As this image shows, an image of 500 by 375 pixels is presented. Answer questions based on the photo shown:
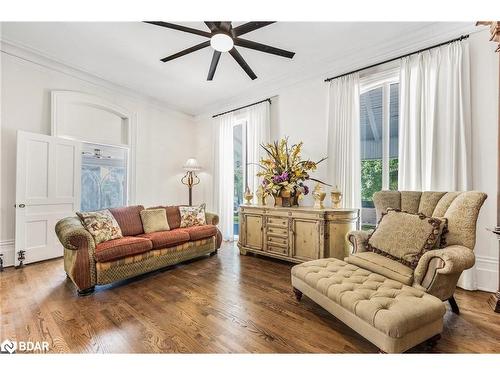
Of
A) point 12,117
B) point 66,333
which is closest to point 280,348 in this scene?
point 66,333

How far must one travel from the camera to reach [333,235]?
3.12m

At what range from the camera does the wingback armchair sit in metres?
1.77

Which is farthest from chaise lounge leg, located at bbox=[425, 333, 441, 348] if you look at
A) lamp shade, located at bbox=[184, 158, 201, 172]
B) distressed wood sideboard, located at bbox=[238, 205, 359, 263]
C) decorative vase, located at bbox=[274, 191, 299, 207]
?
lamp shade, located at bbox=[184, 158, 201, 172]

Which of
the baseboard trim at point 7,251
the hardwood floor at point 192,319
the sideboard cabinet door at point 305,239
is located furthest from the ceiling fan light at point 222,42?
the baseboard trim at point 7,251

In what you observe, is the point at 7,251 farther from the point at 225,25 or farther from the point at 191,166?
the point at 225,25

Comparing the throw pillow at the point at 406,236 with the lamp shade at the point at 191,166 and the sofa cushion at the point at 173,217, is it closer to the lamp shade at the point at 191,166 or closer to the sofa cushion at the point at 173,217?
the sofa cushion at the point at 173,217

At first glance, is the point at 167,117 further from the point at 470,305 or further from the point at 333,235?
the point at 470,305

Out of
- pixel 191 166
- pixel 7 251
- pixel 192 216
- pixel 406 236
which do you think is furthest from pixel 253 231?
pixel 7 251

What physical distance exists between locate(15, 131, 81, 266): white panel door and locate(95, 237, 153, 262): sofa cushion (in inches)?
61.2

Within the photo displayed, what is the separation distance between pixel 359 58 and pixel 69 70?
4.61 m

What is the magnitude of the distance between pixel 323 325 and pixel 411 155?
92.0 inches

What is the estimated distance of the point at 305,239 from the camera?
10.8 feet

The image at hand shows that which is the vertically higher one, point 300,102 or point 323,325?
point 300,102

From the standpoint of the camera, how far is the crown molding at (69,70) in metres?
3.33
